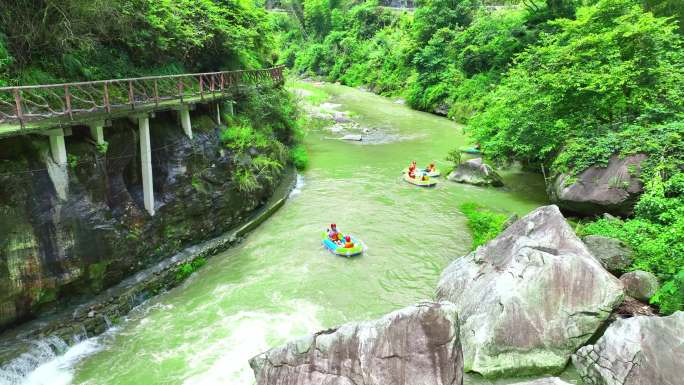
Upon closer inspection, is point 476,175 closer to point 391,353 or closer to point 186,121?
point 186,121

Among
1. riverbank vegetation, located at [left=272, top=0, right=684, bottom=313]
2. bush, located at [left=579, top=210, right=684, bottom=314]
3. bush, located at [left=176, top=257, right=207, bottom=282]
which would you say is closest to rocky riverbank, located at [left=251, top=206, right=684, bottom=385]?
bush, located at [left=579, top=210, right=684, bottom=314]

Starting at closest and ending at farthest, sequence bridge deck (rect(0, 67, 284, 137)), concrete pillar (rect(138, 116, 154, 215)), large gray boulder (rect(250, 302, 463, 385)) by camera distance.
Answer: large gray boulder (rect(250, 302, 463, 385)) → bridge deck (rect(0, 67, 284, 137)) → concrete pillar (rect(138, 116, 154, 215))

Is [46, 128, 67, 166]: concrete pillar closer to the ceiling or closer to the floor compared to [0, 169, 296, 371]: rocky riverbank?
closer to the ceiling

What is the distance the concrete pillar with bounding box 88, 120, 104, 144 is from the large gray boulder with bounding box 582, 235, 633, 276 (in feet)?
46.1

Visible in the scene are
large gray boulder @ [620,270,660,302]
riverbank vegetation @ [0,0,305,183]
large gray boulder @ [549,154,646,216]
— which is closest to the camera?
large gray boulder @ [620,270,660,302]

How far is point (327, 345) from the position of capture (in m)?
7.56

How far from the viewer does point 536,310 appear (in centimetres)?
938

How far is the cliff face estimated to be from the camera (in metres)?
9.48

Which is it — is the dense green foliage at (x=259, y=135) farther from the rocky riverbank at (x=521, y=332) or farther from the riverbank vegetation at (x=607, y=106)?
the riverbank vegetation at (x=607, y=106)

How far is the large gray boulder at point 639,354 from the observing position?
7.64 m

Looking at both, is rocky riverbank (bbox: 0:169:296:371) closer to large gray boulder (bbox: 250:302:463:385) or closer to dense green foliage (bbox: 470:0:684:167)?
large gray boulder (bbox: 250:302:463:385)

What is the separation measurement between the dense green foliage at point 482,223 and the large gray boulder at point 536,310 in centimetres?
415

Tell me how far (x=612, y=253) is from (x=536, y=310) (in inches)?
→ 167

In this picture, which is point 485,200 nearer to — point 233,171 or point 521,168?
point 521,168
